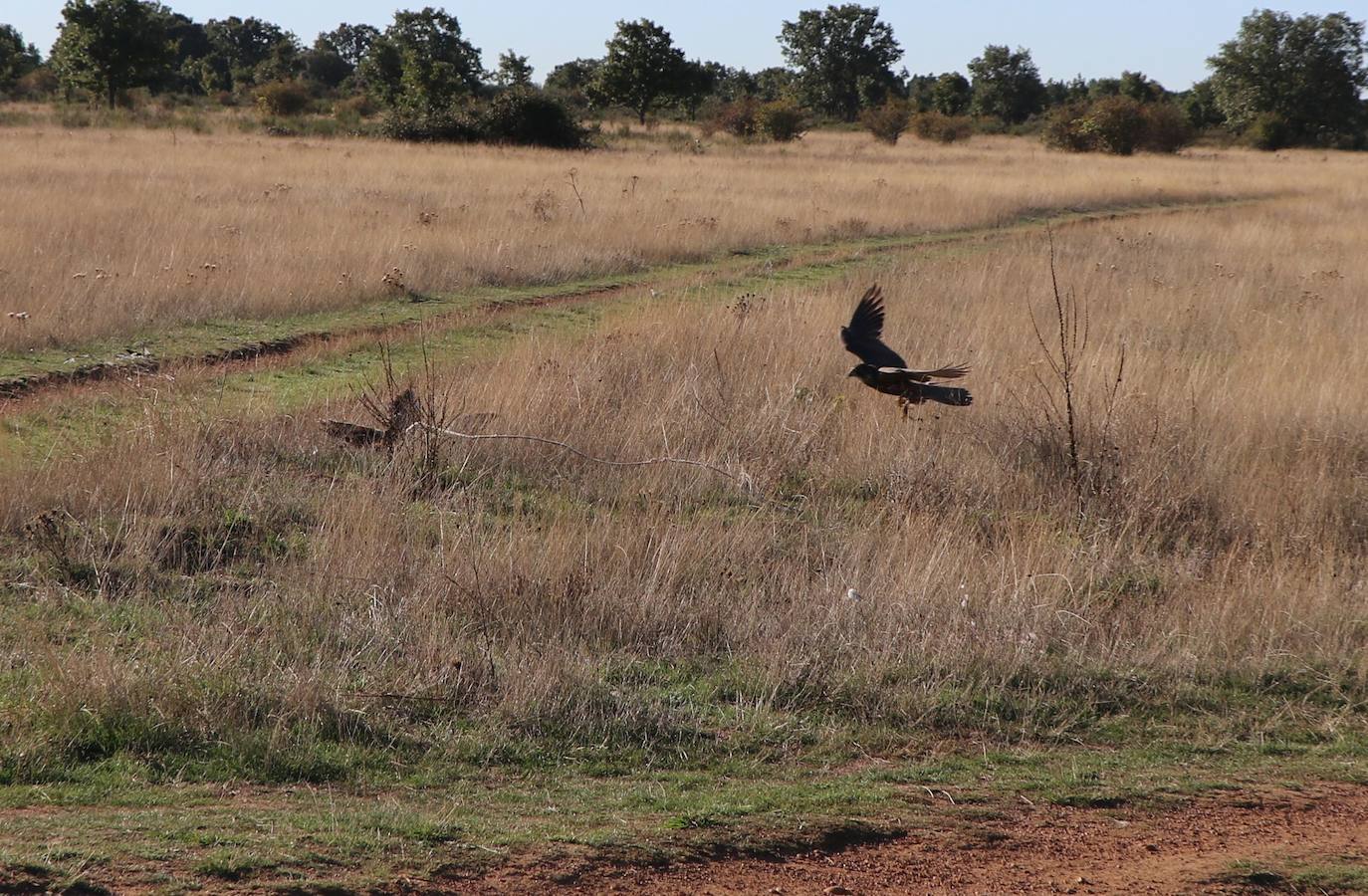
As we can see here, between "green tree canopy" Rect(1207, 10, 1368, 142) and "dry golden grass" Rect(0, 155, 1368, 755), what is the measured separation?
57.6m

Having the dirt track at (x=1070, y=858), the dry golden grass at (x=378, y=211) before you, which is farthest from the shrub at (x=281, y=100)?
the dirt track at (x=1070, y=858)

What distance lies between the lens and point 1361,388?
8.70 m

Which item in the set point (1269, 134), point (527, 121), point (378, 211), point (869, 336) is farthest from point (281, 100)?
point (1269, 134)

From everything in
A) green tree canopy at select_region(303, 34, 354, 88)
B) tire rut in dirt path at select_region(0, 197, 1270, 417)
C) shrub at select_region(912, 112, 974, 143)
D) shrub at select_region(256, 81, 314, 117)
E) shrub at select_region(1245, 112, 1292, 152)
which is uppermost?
green tree canopy at select_region(303, 34, 354, 88)

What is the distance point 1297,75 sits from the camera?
5934cm

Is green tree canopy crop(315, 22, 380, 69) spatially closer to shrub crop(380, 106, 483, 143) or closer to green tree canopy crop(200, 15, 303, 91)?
green tree canopy crop(200, 15, 303, 91)

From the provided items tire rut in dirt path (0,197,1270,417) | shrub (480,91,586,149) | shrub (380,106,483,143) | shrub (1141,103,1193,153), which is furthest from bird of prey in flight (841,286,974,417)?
shrub (1141,103,1193,153)

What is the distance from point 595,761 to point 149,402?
4155 mm

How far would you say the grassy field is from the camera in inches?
146

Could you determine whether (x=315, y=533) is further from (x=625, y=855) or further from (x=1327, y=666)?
(x=1327, y=666)

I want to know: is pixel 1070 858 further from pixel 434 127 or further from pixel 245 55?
pixel 245 55

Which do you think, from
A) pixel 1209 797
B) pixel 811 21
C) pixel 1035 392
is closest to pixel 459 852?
pixel 1209 797

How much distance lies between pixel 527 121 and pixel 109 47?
1882 cm

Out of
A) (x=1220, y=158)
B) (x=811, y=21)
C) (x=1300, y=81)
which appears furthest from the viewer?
(x=811, y=21)
